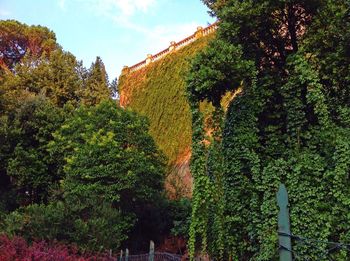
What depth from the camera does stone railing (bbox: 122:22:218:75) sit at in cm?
2089

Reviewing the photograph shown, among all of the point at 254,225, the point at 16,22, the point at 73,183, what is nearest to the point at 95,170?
the point at 73,183

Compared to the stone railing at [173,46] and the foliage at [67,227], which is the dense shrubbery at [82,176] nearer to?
the foliage at [67,227]

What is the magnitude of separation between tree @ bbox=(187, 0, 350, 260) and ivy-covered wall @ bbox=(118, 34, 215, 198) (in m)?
9.48

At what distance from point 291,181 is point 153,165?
7505 mm

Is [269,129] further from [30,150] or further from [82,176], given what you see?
[30,150]

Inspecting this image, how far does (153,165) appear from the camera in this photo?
47.4 ft

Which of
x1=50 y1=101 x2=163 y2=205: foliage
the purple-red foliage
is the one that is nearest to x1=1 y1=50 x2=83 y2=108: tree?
x1=50 y1=101 x2=163 y2=205: foliage

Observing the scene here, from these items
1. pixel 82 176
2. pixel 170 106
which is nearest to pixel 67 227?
pixel 82 176

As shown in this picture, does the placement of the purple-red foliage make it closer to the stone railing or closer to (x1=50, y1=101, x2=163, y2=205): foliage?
(x1=50, y1=101, x2=163, y2=205): foliage

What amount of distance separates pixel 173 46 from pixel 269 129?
1505 centimetres

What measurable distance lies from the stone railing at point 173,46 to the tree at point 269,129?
10.6 m

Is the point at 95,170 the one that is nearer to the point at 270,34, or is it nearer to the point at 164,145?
the point at 270,34

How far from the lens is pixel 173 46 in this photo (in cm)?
2273

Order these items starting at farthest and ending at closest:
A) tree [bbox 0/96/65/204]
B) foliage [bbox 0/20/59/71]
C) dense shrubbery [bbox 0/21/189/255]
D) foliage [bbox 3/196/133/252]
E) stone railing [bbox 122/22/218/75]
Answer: foliage [bbox 0/20/59/71], stone railing [bbox 122/22/218/75], tree [bbox 0/96/65/204], dense shrubbery [bbox 0/21/189/255], foliage [bbox 3/196/133/252]
